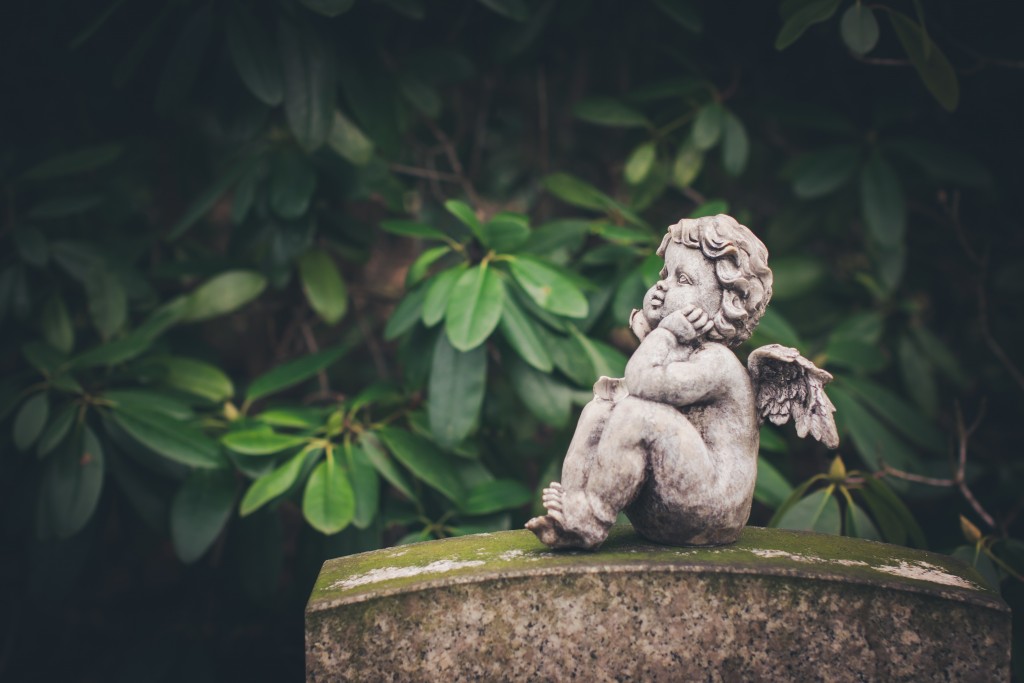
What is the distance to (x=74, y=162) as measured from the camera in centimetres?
379

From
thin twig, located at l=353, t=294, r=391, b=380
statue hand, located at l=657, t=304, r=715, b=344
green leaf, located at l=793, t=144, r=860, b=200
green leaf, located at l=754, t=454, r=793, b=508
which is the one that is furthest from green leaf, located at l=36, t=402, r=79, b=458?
green leaf, located at l=793, t=144, r=860, b=200

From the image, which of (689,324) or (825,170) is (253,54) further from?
(825,170)

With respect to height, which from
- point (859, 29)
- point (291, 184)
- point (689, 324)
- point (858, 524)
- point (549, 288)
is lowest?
point (858, 524)

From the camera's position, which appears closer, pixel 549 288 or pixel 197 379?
pixel 549 288

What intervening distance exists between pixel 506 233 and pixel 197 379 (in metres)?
1.33

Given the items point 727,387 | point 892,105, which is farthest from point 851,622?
point 892,105

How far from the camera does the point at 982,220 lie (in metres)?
4.51

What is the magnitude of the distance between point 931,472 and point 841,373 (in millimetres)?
500

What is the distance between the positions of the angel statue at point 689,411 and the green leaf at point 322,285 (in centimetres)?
188

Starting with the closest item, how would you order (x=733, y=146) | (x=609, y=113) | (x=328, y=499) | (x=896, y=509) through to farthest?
(x=896, y=509)
(x=328, y=499)
(x=733, y=146)
(x=609, y=113)

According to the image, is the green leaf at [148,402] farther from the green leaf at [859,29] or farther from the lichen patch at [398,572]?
the green leaf at [859,29]

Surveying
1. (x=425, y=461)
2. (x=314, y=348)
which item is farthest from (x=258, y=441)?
(x=314, y=348)

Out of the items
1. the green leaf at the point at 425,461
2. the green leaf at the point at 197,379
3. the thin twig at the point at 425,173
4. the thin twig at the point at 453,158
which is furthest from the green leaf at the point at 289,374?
the thin twig at the point at 453,158

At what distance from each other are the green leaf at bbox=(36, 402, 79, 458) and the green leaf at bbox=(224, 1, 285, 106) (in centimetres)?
125
